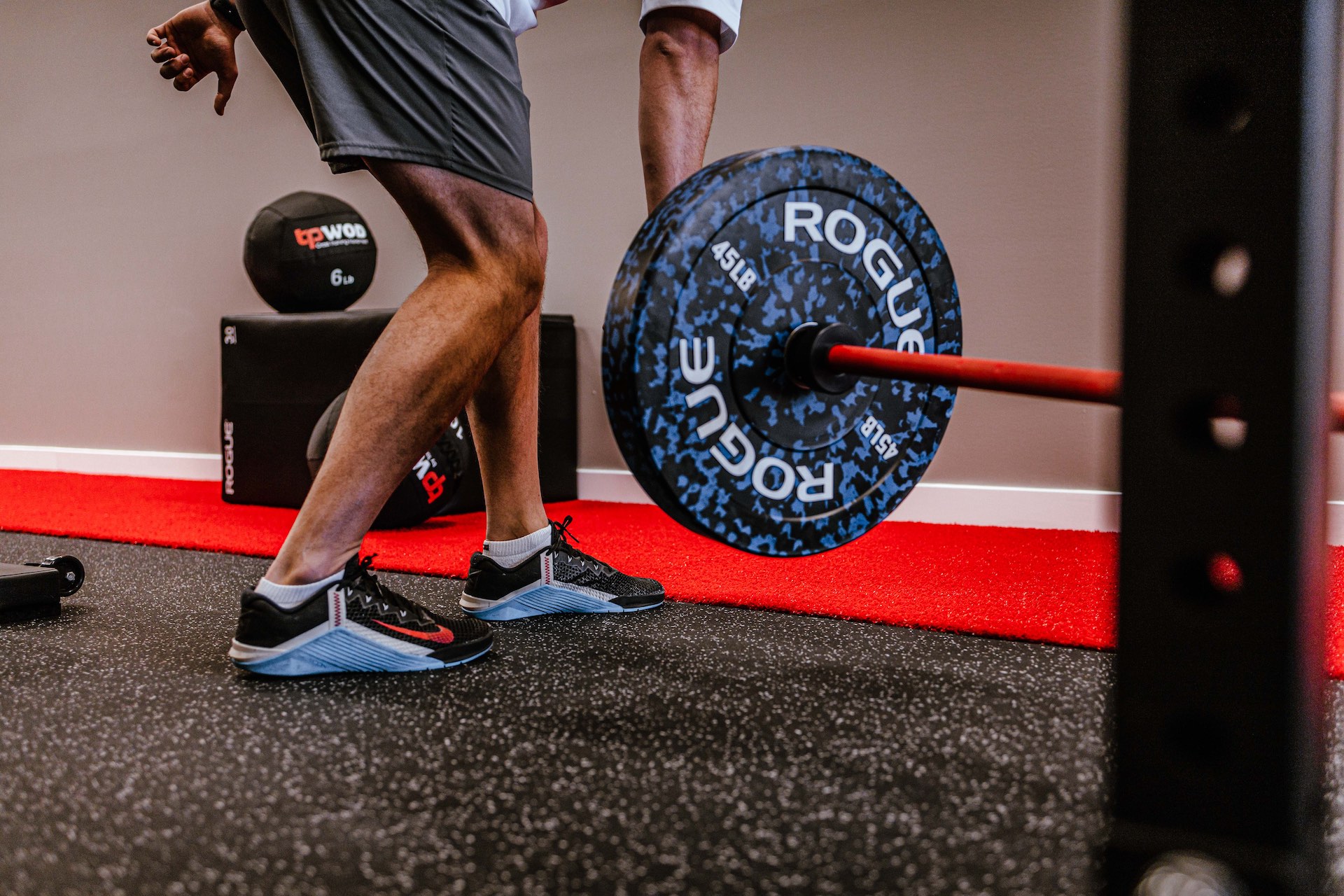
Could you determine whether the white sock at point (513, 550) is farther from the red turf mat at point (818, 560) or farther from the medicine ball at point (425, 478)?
the medicine ball at point (425, 478)

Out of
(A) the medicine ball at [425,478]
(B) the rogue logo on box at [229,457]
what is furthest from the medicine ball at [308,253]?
(A) the medicine ball at [425,478]

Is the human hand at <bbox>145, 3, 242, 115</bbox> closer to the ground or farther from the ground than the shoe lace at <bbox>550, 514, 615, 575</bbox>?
farther from the ground

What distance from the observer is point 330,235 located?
2.38m

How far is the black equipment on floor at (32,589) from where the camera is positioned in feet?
3.99

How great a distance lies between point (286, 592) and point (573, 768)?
1.29 ft

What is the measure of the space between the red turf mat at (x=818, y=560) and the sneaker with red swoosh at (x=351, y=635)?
437 mm

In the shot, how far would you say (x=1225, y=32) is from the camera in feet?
1.31

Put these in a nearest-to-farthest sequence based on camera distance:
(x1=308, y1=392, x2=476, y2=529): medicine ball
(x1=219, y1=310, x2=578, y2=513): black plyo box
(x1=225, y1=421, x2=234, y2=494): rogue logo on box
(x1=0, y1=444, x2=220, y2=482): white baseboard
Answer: (x1=308, y1=392, x2=476, y2=529): medicine ball
(x1=219, y1=310, x2=578, y2=513): black plyo box
(x1=225, y1=421, x2=234, y2=494): rogue logo on box
(x1=0, y1=444, x2=220, y2=482): white baseboard

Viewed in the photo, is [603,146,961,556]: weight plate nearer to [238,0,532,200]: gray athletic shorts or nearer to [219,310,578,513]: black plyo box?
[238,0,532,200]: gray athletic shorts

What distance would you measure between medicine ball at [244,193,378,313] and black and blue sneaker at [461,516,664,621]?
1407 mm

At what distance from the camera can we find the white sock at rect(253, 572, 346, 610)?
0.94 m

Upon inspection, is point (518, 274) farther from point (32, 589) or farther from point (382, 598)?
point (32, 589)

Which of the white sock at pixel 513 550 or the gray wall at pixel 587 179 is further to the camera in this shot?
the gray wall at pixel 587 179

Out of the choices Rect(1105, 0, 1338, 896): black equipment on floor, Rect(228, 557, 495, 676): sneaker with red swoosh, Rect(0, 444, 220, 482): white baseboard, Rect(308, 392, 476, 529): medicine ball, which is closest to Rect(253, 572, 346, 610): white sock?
Rect(228, 557, 495, 676): sneaker with red swoosh
